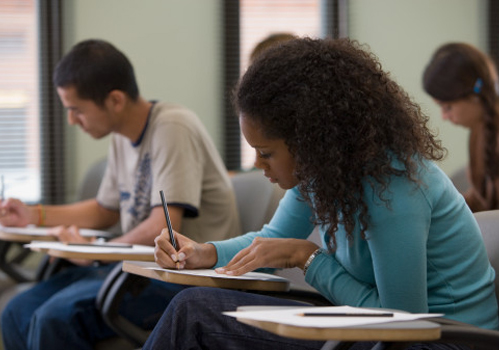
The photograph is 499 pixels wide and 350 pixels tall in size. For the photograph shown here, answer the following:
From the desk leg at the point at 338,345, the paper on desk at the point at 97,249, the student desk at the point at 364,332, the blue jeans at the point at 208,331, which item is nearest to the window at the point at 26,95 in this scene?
the paper on desk at the point at 97,249

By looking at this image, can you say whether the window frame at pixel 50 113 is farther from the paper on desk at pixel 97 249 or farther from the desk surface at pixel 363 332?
the desk surface at pixel 363 332

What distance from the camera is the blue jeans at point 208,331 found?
1.41 meters

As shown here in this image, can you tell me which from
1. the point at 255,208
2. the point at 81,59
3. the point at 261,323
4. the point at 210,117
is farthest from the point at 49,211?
the point at 261,323

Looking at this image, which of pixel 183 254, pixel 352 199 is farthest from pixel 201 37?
pixel 352 199

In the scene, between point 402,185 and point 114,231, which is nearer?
point 402,185

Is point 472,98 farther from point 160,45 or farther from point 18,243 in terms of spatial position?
point 18,243

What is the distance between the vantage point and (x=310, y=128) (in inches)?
57.2

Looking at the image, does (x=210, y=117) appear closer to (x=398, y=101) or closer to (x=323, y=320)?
(x=398, y=101)

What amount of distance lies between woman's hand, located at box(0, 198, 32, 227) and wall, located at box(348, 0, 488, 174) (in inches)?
92.8

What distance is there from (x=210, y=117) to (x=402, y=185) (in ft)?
9.47

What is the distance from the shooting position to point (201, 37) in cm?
420

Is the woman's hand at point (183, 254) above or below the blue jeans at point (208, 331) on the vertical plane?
above

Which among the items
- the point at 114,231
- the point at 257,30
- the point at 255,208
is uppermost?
the point at 257,30

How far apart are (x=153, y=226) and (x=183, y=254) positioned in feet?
2.31
